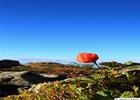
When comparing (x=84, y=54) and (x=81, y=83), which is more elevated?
(x=84, y=54)

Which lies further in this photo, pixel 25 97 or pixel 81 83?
pixel 25 97

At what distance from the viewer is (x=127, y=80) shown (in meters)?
9.05

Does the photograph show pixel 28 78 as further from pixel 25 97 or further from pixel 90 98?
pixel 90 98

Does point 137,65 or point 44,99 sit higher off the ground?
point 137,65

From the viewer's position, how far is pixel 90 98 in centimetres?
817

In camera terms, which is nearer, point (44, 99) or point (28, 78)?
point (44, 99)

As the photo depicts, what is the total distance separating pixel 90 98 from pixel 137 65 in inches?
87.1

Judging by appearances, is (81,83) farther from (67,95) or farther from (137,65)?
(137,65)

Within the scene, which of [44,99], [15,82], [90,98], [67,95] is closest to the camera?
[90,98]

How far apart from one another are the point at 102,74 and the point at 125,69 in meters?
0.97

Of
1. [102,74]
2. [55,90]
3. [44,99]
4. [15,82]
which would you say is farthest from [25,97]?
[15,82]

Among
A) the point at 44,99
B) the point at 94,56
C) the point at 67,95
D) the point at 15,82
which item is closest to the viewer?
the point at 94,56

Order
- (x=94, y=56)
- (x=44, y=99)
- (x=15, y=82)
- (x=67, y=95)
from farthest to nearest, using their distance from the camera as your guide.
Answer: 1. (x=15, y=82)
2. (x=44, y=99)
3. (x=67, y=95)
4. (x=94, y=56)

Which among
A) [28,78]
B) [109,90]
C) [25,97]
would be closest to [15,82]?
[28,78]
